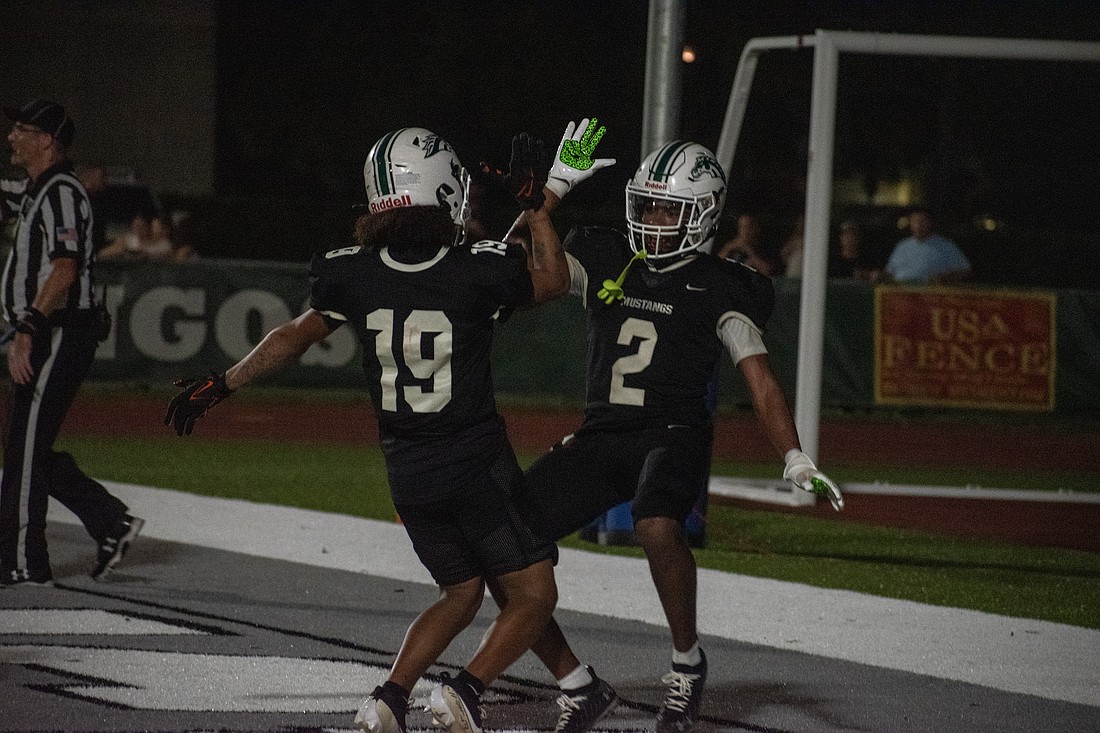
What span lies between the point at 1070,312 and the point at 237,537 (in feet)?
32.2

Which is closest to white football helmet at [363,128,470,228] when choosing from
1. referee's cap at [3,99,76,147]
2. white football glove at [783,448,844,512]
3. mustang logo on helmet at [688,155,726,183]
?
mustang logo on helmet at [688,155,726,183]

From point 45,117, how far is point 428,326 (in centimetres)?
323

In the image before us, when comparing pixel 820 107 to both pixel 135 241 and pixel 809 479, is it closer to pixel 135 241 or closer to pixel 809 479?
pixel 809 479

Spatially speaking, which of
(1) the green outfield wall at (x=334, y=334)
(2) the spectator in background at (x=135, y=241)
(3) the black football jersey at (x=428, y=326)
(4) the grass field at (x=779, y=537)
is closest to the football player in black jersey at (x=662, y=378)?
(3) the black football jersey at (x=428, y=326)

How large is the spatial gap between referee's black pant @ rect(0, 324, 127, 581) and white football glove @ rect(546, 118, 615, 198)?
9.53 feet

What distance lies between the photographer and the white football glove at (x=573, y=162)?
200 inches

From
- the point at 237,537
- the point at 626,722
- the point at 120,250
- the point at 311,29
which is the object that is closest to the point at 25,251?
the point at 237,537

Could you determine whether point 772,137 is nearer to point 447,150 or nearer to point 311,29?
point 311,29

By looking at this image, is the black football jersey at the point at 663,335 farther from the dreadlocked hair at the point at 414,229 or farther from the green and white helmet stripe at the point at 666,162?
the dreadlocked hair at the point at 414,229

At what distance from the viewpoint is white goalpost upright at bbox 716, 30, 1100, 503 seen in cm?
947

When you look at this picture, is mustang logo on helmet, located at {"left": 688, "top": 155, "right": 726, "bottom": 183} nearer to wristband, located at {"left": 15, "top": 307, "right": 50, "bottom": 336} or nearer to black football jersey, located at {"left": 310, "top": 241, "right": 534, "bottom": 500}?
black football jersey, located at {"left": 310, "top": 241, "right": 534, "bottom": 500}

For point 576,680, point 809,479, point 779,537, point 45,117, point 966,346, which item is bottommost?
point 779,537

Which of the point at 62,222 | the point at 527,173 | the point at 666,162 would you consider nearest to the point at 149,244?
the point at 62,222

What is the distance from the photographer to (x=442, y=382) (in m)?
4.64
